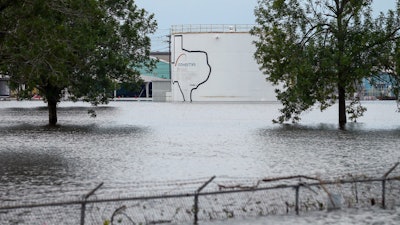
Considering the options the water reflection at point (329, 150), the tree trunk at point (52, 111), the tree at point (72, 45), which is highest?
the tree at point (72, 45)

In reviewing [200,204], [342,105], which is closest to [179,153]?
[200,204]

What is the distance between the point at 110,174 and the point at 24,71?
324 inches

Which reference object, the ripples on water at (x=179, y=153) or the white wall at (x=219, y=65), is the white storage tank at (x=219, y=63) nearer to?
the white wall at (x=219, y=65)

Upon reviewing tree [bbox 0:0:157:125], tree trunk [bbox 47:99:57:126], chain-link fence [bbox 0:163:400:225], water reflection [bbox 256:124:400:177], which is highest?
tree [bbox 0:0:157:125]

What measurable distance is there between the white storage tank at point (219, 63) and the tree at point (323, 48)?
171 ft

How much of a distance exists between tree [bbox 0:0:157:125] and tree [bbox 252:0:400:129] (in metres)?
8.46

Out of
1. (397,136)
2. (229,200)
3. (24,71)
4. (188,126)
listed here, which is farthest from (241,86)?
(229,200)

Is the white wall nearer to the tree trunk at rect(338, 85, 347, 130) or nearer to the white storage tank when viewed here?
the white storage tank

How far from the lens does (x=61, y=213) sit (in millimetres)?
14031

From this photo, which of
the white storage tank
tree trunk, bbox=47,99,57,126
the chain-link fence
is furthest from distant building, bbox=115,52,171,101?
the chain-link fence

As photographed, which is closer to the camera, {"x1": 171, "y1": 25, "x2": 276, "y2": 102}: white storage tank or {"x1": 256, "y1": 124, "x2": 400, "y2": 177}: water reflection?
{"x1": 256, "y1": 124, "x2": 400, "y2": 177}: water reflection

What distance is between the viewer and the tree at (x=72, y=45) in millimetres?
25375

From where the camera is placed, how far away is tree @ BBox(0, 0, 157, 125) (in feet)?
83.3

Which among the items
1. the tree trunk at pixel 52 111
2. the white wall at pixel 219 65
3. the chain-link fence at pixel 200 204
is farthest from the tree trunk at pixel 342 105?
the white wall at pixel 219 65
